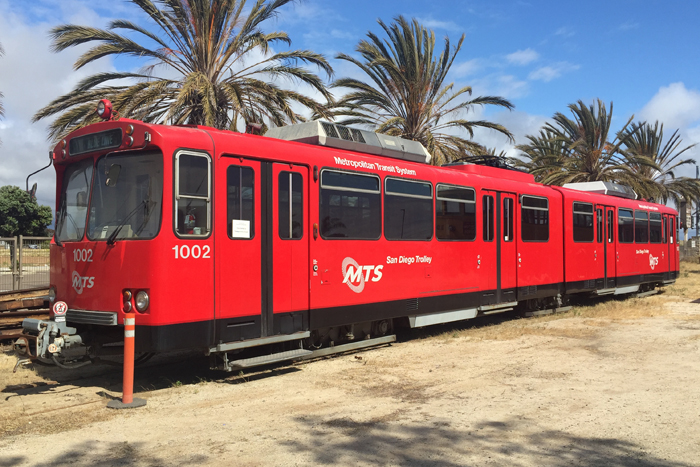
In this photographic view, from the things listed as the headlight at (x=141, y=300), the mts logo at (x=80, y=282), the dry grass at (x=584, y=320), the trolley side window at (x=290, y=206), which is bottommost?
the dry grass at (x=584, y=320)

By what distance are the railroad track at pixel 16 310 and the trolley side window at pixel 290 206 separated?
16.4 ft

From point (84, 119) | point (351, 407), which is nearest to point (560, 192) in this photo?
point (351, 407)

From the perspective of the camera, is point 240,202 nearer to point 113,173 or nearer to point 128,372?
point 113,173

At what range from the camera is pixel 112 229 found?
7652 millimetres

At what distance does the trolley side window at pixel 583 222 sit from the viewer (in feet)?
52.6

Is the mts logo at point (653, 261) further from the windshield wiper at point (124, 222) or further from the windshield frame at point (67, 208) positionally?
the windshield frame at point (67, 208)

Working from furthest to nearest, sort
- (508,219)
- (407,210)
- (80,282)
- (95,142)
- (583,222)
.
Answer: (583,222)
(508,219)
(407,210)
(95,142)
(80,282)

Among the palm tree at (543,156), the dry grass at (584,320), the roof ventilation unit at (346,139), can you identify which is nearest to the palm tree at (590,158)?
the palm tree at (543,156)

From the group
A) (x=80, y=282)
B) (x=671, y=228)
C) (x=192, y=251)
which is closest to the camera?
(x=192, y=251)

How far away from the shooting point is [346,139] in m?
10.3

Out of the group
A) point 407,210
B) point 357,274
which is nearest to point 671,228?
point 407,210

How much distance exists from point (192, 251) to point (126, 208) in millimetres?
990

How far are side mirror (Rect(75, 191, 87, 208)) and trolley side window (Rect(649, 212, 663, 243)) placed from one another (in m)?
18.0

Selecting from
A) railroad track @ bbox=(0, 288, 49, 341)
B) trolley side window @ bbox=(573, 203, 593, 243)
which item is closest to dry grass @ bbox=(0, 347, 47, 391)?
railroad track @ bbox=(0, 288, 49, 341)
